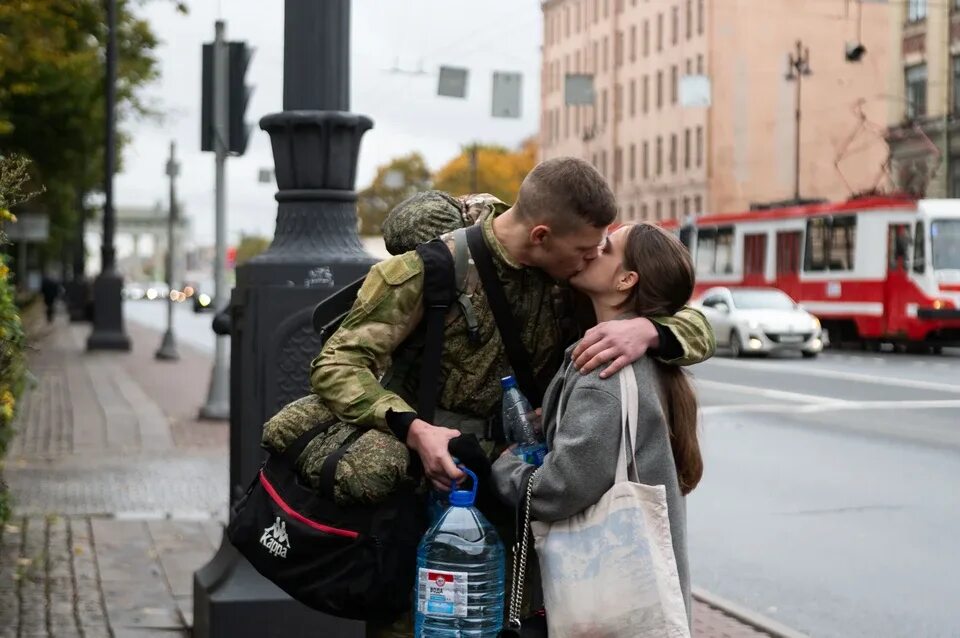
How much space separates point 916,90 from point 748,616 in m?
49.8

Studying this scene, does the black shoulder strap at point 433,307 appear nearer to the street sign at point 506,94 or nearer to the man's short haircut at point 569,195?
the man's short haircut at point 569,195

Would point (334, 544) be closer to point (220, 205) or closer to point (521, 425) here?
point (521, 425)

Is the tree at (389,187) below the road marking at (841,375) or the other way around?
the other way around

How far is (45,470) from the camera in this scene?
12.3 metres

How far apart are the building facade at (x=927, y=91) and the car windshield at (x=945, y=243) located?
17.2 metres

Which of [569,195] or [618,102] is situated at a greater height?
[618,102]

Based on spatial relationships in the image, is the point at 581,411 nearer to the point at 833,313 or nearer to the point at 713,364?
the point at 713,364

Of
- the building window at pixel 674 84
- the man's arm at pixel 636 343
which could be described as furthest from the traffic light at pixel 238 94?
the building window at pixel 674 84

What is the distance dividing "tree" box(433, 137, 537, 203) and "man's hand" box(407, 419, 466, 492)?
320 ft

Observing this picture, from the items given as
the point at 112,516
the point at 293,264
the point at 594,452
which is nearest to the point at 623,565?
the point at 594,452

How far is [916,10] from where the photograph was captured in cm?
5447

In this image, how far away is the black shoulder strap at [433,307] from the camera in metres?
3.52

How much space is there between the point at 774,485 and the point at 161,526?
15.8 ft

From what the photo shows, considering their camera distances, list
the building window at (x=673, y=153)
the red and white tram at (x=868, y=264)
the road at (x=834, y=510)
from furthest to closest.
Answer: the building window at (x=673, y=153) < the red and white tram at (x=868, y=264) < the road at (x=834, y=510)
